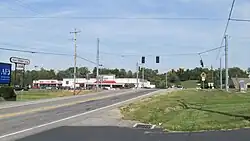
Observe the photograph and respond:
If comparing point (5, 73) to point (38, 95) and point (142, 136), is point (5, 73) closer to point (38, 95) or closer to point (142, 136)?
point (38, 95)

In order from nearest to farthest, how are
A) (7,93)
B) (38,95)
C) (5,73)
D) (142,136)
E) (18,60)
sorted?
(142,136) < (7,93) < (5,73) < (18,60) < (38,95)

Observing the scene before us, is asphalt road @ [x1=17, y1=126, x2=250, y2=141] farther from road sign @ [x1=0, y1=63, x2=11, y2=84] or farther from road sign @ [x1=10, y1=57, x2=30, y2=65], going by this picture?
road sign @ [x1=10, y1=57, x2=30, y2=65]

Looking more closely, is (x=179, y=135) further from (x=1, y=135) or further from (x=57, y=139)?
(x=1, y=135)

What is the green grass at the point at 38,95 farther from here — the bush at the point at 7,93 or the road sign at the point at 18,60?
the road sign at the point at 18,60

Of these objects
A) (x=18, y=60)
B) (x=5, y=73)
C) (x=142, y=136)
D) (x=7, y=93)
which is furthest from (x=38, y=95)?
(x=142, y=136)

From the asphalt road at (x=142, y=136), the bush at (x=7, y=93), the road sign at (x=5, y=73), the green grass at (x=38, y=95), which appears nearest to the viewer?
the asphalt road at (x=142, y=136)

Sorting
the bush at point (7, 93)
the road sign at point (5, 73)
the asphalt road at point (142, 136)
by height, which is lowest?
the asphalt road at point (142, 136)

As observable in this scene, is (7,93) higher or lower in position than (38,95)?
higher

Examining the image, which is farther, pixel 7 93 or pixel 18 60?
pixel 18 60

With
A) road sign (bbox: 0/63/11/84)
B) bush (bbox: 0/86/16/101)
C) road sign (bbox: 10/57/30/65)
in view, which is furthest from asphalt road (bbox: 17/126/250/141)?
road sign (bbox: 10/57/30/65)

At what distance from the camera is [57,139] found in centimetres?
1352

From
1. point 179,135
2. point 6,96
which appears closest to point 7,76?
point 6,96

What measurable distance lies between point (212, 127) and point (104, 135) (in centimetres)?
415

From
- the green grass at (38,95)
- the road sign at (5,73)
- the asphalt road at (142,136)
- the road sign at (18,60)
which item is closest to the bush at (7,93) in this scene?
the road sign at (5,73)
